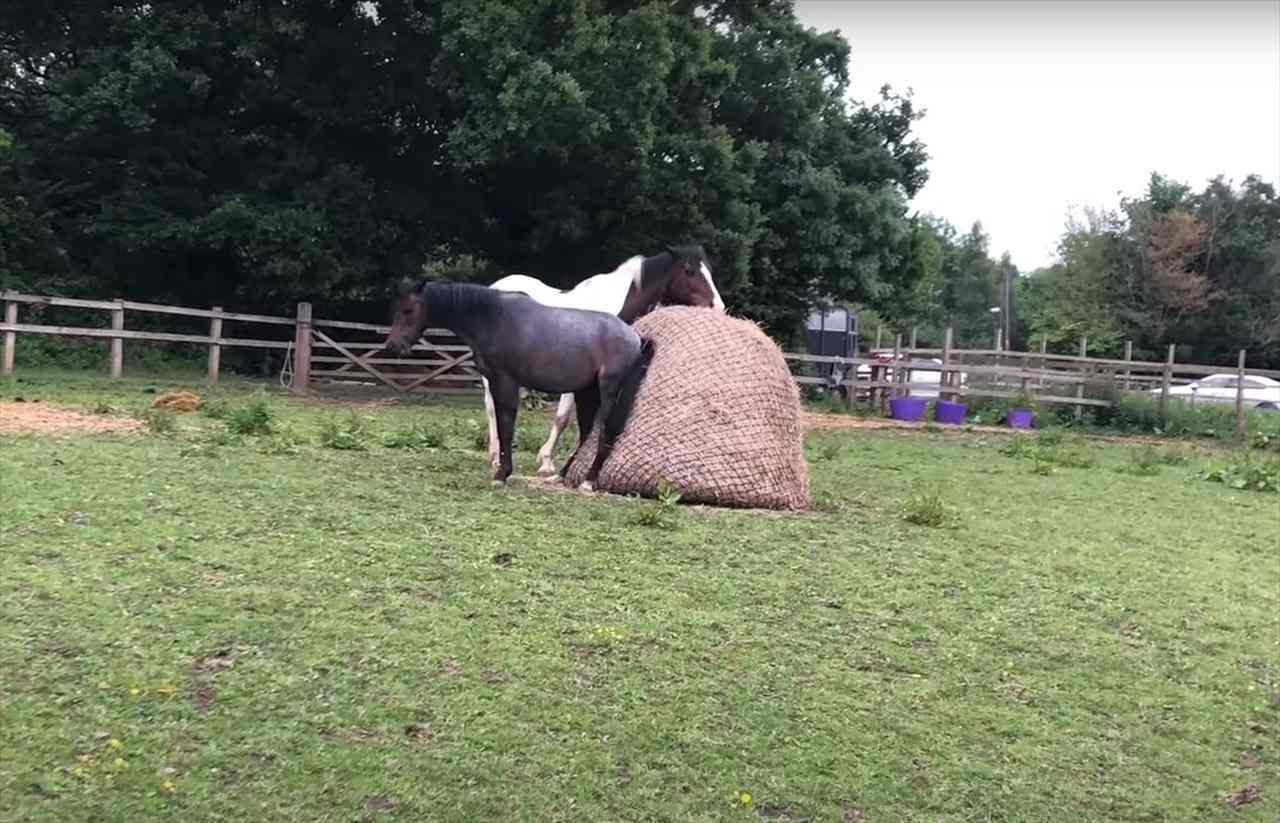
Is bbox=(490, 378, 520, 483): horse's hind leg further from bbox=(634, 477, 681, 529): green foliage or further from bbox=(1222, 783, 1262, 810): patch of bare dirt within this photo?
bbox=(1222, 783, 1262, 810): patch of bare dirt

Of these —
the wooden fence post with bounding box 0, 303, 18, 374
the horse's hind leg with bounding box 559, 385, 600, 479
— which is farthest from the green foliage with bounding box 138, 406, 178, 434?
the wooden fence post with bounding box 0, 303, 18, 374

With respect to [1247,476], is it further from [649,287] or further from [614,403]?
[614,403]

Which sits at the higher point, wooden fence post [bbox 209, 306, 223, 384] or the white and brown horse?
the white and brown horse

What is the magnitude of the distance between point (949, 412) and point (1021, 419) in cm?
136

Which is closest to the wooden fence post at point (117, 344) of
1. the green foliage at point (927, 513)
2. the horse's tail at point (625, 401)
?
the horse's tail at point (625, 401)

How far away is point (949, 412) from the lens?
786 inches

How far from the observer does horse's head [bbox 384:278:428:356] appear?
8062mm

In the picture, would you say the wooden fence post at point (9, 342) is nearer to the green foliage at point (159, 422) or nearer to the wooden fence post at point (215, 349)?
the wooden fence post at point (215, 349)

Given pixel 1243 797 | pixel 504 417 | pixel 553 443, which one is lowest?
pixel 1243 797

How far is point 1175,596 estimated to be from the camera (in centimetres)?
626

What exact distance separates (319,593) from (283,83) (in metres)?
15.5

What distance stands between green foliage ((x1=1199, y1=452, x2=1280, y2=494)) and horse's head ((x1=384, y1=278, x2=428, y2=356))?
8.81 metres

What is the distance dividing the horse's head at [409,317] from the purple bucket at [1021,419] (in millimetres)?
14469

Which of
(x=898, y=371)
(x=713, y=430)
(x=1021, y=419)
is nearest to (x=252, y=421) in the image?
(x=713, y=430)
